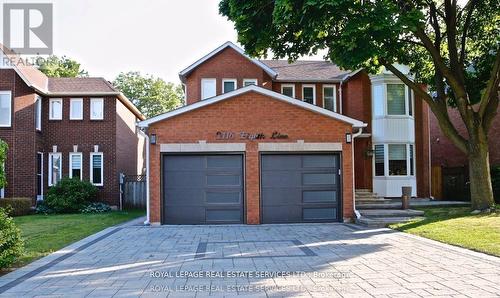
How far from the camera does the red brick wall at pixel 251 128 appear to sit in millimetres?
15320

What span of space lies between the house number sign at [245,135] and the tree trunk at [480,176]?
6.81m

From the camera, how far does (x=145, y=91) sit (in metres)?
55.7

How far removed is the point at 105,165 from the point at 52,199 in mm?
3089

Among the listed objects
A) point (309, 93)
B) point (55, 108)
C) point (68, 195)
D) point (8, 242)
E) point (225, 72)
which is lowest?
point (8, 242)

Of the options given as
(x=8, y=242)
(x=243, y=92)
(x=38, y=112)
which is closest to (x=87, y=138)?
(x=38, y=112)

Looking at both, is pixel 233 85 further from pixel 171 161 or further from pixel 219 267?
pixel 219 267

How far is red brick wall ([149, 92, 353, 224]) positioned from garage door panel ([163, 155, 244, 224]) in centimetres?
36

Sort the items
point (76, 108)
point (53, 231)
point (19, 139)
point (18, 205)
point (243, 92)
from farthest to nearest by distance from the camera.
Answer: point (76, 108) → point (19, 139) → point (18, 205) → point (243, 92) → point (53, 231)

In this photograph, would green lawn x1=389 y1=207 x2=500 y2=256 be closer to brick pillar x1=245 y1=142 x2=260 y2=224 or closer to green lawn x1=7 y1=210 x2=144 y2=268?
brick pillar x1=245 y1=142 x2=260 y2=224

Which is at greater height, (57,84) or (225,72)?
(225,72)

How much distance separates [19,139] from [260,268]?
17.2 metres

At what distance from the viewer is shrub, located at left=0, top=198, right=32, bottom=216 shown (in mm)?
19406

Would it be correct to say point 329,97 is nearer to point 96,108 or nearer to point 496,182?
point 496,182

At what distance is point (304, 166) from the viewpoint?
1570cm
